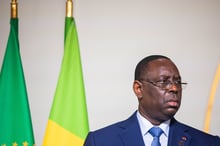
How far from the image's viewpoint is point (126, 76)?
2506 mm

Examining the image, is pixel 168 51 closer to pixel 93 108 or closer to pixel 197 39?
pixel 197 39

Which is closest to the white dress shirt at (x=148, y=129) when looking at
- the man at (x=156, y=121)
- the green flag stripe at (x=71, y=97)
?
the man at (x=156, y=121)

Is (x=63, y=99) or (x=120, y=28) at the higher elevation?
(x=120, y=28)

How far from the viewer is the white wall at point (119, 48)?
2510 mm

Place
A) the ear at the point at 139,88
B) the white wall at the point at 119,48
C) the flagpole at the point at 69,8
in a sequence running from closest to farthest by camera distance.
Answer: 1. the ear at the point at 139,88
2. the flagpole at the point at 69,8
3. the white wall at the point at 119,48

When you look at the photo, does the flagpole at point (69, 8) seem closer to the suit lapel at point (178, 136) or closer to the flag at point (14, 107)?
the flag at point (14, 107)

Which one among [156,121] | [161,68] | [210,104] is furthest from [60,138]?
[210,104]

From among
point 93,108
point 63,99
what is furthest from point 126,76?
point 63,99

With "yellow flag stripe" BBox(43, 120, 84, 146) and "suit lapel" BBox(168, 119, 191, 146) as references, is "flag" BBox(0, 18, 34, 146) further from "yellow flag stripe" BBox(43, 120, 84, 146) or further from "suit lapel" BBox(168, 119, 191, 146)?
"suit lapel" BBox(168, 119, 191, 146)

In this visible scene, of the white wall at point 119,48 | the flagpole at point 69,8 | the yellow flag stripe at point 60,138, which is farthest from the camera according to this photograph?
the white wall at point 119,48

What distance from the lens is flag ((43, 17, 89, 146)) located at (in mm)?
2217

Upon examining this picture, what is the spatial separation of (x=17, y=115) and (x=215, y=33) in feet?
4.70

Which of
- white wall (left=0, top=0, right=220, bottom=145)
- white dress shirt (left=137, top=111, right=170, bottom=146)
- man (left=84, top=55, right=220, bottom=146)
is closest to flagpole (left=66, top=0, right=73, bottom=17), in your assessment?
white wall (left=0, top=0, right=220, bottom=145)

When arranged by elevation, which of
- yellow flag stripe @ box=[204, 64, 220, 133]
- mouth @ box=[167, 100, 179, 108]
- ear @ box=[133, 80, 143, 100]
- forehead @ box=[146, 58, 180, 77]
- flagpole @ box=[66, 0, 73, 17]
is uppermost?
flagpole @ box=[66, 0, 73, 17]
